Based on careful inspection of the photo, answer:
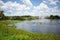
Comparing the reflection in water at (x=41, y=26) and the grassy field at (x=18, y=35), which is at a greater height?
the reflection in water at (x=41, y=26)

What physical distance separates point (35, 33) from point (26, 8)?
63 cm

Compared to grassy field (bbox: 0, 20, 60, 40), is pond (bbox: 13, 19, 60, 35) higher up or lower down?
higher up

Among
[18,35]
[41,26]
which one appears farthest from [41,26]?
[18,35]

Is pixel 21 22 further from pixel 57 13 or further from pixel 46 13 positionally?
pixel 57 13

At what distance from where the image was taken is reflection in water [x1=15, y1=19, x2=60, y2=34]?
279cm

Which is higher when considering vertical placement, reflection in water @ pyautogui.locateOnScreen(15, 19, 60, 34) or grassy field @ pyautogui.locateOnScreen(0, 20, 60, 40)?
reflection in water @ pyautogui.locateOnScreen(15, 19, 60, 34)

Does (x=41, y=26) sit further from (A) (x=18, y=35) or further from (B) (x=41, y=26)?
(A) (x=18, y=35)

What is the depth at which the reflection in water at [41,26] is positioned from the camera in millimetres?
2795

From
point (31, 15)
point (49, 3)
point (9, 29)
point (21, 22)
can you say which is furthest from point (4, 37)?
point (49, 3)

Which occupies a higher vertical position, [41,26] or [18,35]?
[41,26]

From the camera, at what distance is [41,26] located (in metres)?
2.86

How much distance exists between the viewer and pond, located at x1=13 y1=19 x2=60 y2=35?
9.17ft

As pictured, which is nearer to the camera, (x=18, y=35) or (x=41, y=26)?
(x=18, y=35)

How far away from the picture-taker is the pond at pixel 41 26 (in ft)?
9.17
